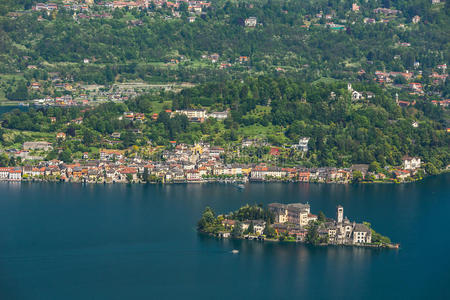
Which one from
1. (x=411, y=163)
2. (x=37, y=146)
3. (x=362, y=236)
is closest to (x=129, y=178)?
(x=37, y=146)

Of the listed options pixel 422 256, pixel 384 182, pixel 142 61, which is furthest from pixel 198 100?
pixel 422 256

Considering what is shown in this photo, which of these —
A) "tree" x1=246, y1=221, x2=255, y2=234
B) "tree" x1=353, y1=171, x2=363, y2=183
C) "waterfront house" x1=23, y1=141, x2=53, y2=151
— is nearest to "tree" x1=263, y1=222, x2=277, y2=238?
"tree" x1=246, y1=221, x2=255, y2=234

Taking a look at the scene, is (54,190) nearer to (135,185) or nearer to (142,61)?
(135,185)

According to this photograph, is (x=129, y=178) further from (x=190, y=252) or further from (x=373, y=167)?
(x=190, y=252)

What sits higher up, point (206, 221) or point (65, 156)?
Result: point (65, 156)

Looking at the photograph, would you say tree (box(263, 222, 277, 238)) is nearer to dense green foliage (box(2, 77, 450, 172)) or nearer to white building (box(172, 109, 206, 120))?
dense green foliage (box(2, 77, 450, 172))

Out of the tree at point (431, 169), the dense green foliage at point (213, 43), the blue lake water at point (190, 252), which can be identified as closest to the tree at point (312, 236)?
the blue lake water at point (190, 252)
